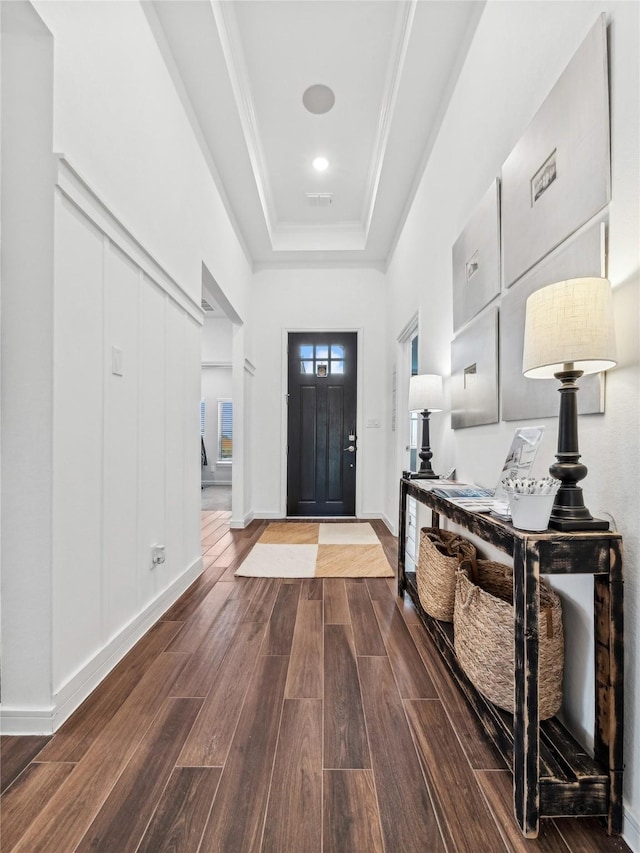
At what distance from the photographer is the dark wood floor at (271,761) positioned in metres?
0.98

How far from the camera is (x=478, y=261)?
1972 mm

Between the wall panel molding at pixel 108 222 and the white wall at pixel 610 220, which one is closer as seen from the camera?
the white wall at pixel 610 220

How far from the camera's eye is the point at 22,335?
1.32 m

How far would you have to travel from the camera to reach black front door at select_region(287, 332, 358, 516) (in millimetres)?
4934

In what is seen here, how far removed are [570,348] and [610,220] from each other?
41 cm

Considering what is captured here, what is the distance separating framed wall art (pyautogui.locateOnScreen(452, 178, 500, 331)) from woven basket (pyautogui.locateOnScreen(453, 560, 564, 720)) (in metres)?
1.23

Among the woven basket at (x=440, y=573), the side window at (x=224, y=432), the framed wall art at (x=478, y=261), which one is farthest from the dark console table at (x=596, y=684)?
the side window at (x=224, y=432)

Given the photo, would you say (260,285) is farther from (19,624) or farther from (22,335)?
(19,624)

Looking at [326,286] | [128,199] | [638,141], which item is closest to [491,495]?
[638,141]

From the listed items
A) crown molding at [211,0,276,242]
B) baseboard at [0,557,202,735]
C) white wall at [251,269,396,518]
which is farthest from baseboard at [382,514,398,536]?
crown molding at [211,0,276,242]

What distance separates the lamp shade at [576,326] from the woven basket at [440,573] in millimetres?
998

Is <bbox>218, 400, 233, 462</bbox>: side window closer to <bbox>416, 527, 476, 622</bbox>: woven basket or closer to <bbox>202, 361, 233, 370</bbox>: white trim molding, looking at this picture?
<bbox>202, 361, 233, 370</bbox>: white trim molding

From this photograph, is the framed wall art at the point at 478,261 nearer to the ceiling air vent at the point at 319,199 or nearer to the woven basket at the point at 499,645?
the woven basket at the point at 499,645

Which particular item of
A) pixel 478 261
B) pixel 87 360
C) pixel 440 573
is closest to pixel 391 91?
pixel 478 261
